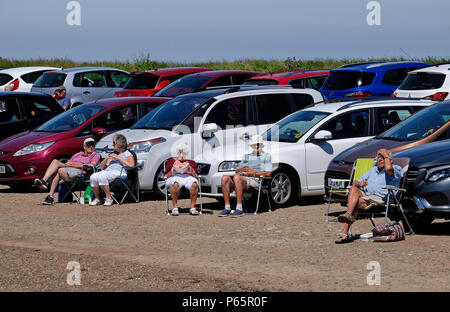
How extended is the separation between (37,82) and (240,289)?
20.3m

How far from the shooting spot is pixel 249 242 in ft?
37.2

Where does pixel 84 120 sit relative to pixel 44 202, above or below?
above

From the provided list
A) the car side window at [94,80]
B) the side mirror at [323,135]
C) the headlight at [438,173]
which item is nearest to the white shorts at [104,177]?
the side mirror at [323,135]

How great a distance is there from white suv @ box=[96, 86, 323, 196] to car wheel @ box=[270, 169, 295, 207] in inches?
40.5

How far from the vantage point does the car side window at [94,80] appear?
26.6 meters

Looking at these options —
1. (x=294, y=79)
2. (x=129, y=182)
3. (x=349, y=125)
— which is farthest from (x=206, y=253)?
(x=294, y=79)

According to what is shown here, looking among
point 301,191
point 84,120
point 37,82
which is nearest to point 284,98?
point 301,191

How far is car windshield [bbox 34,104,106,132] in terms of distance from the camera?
59.1ft

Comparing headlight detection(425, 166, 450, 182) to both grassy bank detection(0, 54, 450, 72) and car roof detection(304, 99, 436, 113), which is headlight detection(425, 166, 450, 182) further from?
grassy bank detection(0, 54, 450, 72)

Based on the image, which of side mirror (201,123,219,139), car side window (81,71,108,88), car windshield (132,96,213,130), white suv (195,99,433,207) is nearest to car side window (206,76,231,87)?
car side window (81,71,108,88)

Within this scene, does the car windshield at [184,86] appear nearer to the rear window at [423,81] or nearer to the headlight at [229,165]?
the rear window at [423,81]

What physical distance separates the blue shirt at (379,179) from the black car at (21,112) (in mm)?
10151

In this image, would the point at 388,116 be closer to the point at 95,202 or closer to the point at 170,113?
the point at 170,113
